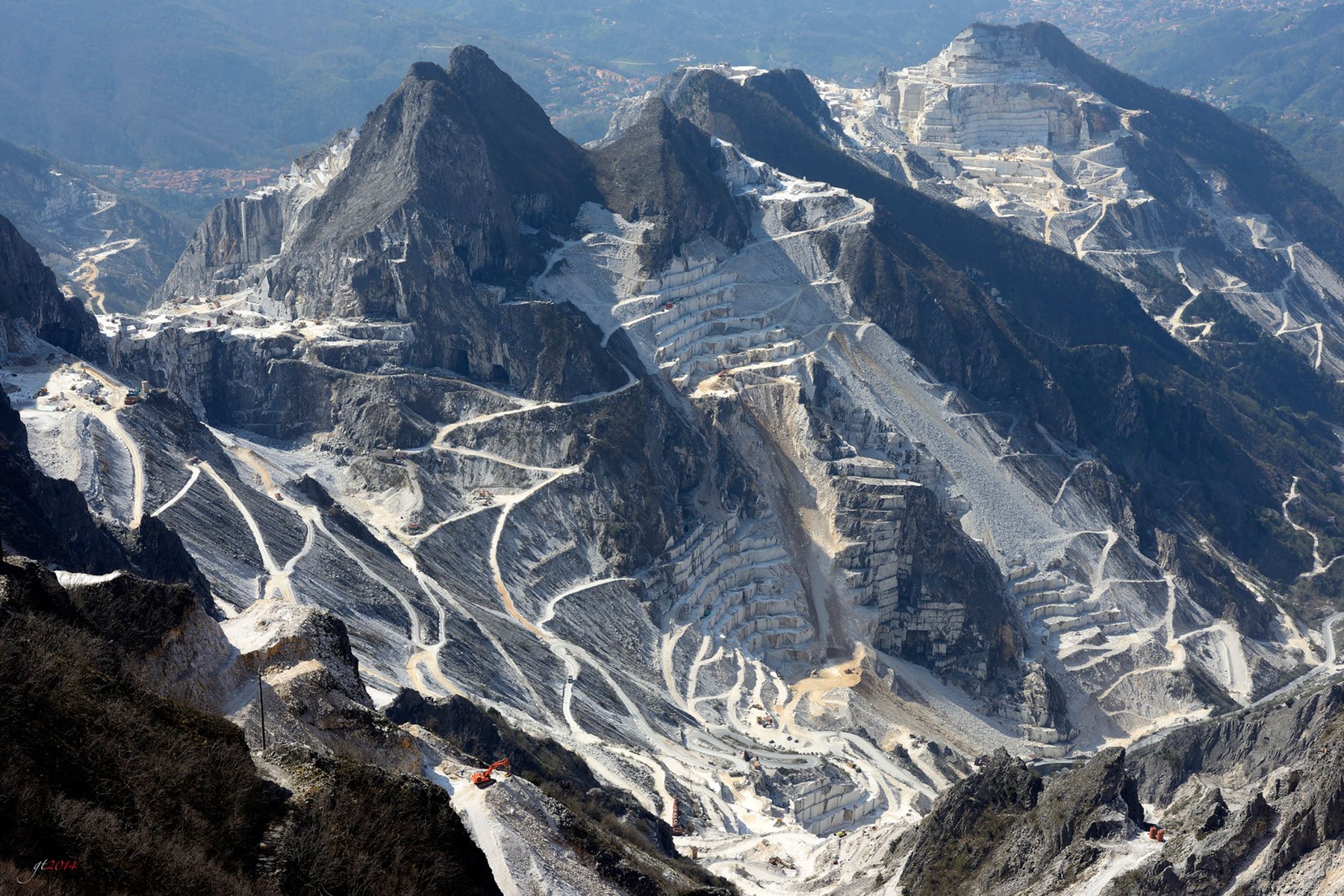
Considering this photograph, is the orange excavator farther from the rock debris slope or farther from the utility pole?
the rock debris slope

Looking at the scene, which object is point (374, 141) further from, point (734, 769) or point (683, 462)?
point (734, 769)

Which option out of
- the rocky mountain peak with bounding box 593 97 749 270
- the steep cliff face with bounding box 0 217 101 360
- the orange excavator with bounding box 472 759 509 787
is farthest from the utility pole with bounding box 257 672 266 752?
the rocky mountain peak with bounding box 593 97 749 270

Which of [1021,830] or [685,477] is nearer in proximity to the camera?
[1021,830]

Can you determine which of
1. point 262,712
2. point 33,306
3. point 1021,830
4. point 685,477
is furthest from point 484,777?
point 685,477

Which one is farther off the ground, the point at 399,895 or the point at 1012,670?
the point at 399,895

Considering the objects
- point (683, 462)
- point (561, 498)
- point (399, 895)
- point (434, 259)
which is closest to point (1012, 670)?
point (683, 462)

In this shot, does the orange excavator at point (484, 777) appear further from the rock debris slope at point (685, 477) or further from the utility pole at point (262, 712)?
the rock debris slope at point (685, 477)

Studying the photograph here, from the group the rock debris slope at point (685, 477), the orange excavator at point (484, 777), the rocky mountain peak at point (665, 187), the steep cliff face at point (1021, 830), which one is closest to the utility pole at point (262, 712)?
the orange excavator at point (484, 777)

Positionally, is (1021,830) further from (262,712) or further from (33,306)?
(33,306)

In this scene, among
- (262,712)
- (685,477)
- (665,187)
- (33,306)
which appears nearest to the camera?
(262,712)
